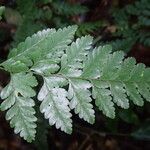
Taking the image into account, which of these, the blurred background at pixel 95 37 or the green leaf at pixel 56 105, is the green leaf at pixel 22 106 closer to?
the green leaf at pixel 56 105

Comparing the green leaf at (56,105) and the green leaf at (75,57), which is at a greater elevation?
the green leaf at (75,57)

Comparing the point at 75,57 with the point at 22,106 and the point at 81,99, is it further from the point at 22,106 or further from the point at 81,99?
the point at 22,106

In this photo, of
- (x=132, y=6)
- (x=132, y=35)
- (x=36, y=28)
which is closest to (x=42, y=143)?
(x=36, y=28)

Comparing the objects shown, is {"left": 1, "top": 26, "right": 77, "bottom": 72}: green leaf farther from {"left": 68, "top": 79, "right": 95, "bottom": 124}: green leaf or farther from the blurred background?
the blurred background

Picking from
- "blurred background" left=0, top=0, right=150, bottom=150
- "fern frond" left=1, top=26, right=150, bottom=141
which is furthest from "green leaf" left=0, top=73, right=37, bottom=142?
"blurred background" left=0, top=0, right=150, bottom=150

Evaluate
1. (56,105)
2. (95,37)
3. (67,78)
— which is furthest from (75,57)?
(95,37)

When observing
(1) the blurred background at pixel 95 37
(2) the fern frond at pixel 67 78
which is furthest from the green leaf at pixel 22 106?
(1) the blurred background at pixel 95 37
